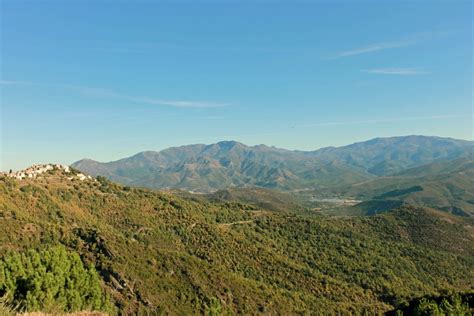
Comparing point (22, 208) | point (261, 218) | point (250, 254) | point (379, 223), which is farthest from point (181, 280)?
point (379, 223)

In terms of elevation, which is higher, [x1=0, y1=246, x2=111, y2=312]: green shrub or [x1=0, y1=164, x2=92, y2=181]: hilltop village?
[x1=0, y1=164, x2=92, y2=181]: hilltop village

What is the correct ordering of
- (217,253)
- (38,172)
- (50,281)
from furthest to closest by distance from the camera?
(38,172)
(217,253)
(50,281)

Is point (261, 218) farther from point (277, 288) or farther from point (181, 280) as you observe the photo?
point (181, 280)

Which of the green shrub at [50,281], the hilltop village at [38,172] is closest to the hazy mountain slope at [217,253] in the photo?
the hilltop village at [38,172]

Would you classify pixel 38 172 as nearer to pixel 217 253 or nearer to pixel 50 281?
pixel 217 253

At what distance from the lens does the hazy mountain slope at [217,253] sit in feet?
179

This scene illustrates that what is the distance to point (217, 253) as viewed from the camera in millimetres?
78250

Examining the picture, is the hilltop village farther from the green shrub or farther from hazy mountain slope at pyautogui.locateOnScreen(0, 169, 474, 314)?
the green shrub

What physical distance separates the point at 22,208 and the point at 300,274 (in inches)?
2277

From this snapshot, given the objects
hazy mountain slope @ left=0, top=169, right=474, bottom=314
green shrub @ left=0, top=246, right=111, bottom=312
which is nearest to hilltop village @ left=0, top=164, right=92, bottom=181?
hazy mountain slope @ left=0, top=169, right=474, bottom=314

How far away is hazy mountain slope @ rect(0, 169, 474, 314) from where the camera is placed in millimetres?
54531

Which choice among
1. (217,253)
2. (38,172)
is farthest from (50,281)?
(38,172)

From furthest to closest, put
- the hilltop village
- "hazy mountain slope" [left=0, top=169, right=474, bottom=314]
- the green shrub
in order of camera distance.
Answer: the hilltop village, "hazy mountain slope" [left=0, top=169, right=474, bottom=314], the green shrub

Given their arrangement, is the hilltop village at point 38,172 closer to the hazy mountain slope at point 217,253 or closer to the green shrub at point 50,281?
the hazy mountain slope at point 217,253
